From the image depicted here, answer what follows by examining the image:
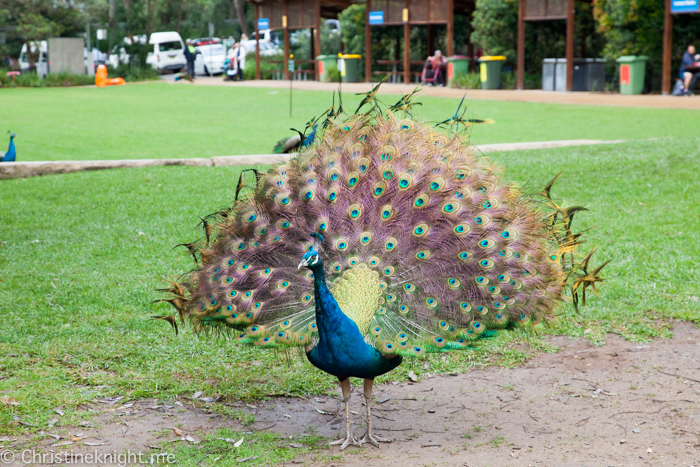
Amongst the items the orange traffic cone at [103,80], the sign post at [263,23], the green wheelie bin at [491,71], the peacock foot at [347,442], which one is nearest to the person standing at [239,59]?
the sign post at [263,23]

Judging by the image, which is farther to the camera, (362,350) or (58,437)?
(58,437)

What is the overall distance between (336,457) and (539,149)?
32.1ft

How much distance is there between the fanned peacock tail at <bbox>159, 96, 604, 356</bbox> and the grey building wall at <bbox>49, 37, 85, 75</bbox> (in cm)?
3766

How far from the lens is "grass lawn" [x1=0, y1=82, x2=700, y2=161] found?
→ 15305 millimetres

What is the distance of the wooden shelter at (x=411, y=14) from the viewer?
30141mm

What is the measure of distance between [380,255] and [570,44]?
23552 mm

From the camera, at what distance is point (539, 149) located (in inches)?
508

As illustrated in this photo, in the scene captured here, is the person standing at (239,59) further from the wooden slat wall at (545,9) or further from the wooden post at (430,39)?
the wooden slat wall at (545,9)

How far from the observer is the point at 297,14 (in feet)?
118

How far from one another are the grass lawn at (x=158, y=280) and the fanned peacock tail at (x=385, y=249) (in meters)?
0.60

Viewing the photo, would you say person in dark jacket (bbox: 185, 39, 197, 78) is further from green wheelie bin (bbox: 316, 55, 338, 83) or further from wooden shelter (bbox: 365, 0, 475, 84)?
wooden shelter (bbox: 365, 0, 475, 84)

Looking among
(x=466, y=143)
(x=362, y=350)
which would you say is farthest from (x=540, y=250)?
(x=362, y=350)

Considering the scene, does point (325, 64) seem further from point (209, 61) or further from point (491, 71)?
point (209, 61)

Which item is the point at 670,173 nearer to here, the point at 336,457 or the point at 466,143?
the point at 466,143
